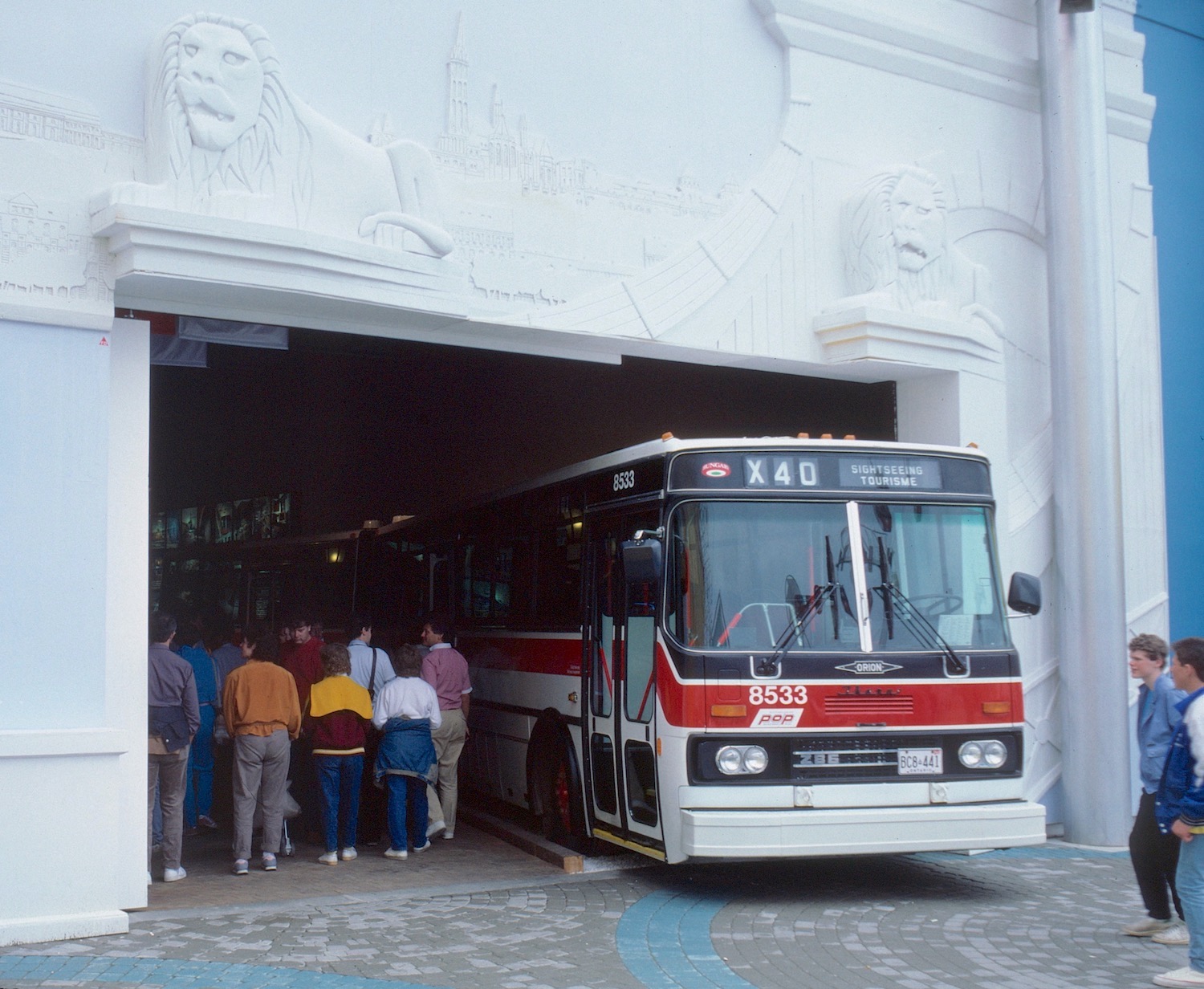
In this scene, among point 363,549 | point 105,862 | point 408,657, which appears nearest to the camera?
point 105,862

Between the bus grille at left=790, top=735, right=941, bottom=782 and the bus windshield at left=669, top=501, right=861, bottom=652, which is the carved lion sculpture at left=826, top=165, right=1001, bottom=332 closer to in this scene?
the bus windshield at left=669, top=501, right=861, bottom=652

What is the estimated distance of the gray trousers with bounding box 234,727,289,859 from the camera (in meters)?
10.0

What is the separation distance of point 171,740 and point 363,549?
24.0 feet

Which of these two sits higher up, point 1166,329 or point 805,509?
point 1166,329

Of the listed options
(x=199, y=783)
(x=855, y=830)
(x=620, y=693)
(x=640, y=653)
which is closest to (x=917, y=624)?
(x=855, y=830)

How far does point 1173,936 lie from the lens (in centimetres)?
809

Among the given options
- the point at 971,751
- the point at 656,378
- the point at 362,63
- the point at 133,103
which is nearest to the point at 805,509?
the point at 971,751

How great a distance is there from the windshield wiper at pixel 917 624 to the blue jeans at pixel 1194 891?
2.25m

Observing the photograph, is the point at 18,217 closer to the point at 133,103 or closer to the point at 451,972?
the point at 133,103

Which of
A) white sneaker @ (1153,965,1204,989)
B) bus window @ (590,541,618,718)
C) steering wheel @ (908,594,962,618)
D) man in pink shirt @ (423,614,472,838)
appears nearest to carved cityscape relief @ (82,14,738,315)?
bus window @ (590,541,618,718)

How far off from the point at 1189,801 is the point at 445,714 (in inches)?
256

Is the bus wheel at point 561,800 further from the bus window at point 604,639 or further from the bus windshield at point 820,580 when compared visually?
the bus windshield at point 820,580

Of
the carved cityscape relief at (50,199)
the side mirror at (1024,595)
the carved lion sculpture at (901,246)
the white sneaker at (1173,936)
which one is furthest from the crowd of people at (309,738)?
the white sneaker at (1173,936)

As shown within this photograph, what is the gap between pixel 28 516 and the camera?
820 cm
